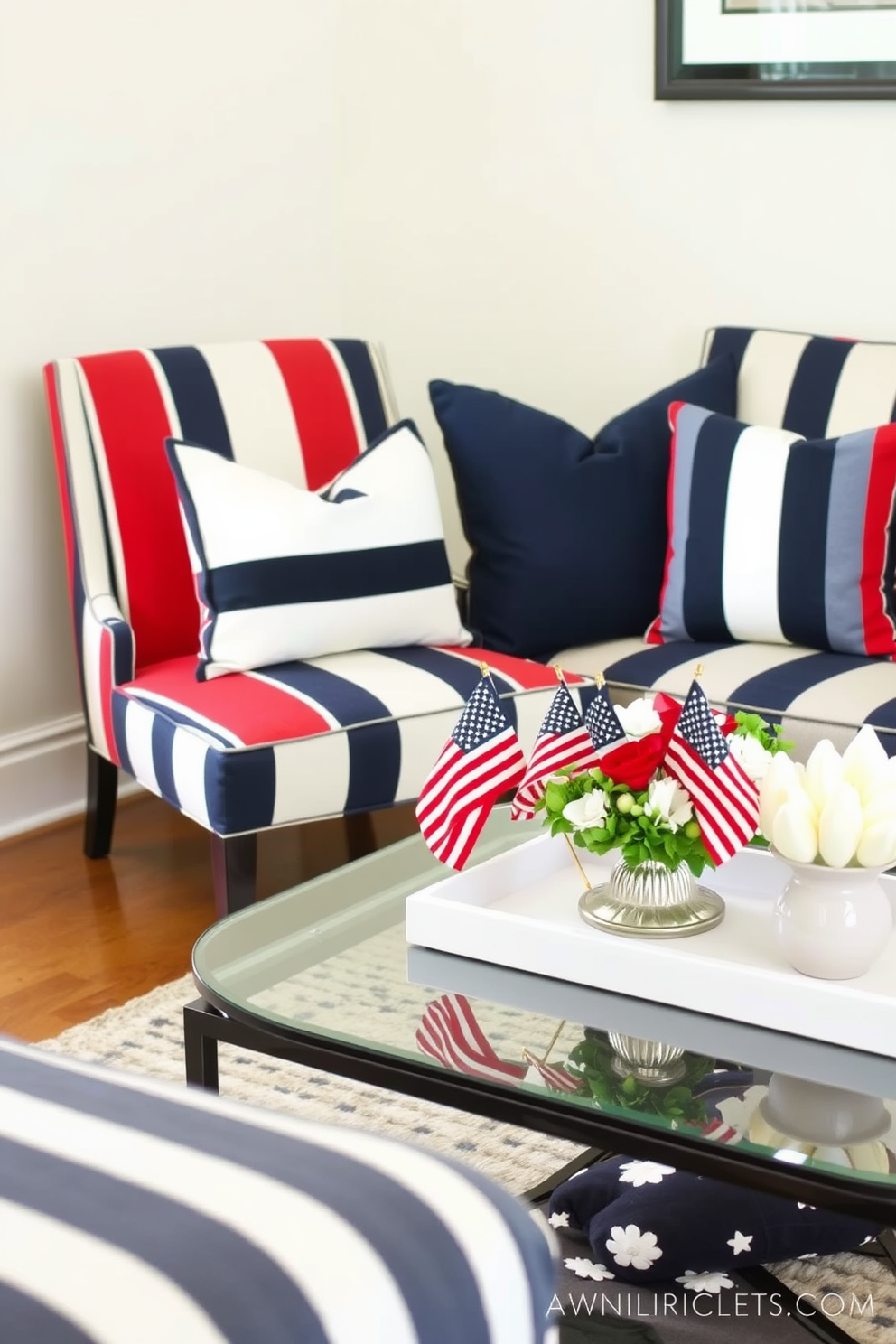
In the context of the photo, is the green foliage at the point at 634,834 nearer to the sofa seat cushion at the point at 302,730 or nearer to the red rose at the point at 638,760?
the red rose at the point at 638,760

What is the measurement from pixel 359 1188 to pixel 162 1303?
0.37 ft

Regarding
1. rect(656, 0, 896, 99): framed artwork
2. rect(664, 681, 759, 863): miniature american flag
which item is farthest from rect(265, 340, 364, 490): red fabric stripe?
rect(664, 681, 759, 863): miniature american flag

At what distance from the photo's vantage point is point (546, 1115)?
47.8 inches

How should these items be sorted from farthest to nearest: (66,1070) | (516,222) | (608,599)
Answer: (516,222) < (608,599) < (66,1070)

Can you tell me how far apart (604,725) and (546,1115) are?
38 cm

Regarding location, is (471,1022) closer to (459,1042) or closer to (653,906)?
(459,1042)

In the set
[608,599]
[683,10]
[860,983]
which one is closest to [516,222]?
[683,10]

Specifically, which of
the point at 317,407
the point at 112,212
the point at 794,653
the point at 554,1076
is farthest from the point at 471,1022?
the point at 112,212

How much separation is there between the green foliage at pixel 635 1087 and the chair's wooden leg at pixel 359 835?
1565 mm

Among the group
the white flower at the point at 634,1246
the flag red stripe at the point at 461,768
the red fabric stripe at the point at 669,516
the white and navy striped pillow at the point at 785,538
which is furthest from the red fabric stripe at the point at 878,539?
the white flower at the point at 634,1246

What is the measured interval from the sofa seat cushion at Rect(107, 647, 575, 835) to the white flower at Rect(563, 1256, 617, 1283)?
0.90 m

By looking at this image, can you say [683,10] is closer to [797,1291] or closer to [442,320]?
[442,320]

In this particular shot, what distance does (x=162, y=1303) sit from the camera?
22.6 inches

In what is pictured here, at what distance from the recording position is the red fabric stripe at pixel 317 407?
2936mm
